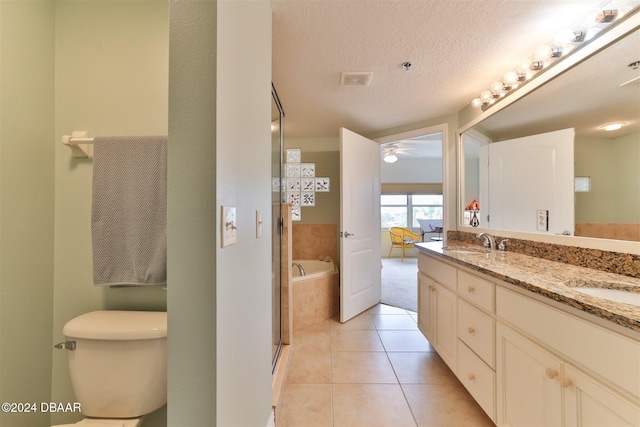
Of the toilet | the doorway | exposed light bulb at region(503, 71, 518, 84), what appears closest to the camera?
the toilet

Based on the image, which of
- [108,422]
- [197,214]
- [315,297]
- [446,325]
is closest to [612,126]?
[446,325]

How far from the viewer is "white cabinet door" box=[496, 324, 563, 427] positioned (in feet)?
3.02

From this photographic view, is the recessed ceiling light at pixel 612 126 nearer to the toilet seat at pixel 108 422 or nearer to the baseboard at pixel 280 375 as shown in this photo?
the baseboard at pixel 280 375

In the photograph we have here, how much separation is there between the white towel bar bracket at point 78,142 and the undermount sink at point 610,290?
84.2 inches

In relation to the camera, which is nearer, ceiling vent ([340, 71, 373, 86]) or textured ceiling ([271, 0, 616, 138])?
textured ceiling ([271, 0, 616, 138])

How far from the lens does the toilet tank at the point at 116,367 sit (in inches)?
Answer: 38.1

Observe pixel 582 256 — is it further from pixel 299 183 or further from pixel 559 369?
pixel 299 183

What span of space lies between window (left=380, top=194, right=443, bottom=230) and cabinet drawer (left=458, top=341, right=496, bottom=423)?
5.43 metres

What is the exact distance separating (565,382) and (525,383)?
218 mm

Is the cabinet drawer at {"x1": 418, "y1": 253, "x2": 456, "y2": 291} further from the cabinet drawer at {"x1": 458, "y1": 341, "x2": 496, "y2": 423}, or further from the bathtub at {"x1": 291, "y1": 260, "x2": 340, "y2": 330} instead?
the bathtub at {"x1": 291, "y1": 260, "x2": 340, "y2": 330}

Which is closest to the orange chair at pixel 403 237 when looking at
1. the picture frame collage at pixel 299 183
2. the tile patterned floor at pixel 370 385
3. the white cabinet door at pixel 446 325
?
the picture frame collage at pixel 299 183

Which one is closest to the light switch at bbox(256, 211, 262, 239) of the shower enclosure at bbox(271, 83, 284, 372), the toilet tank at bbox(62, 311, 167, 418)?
the toilet tank at bbox(62, 311, 167, 418)

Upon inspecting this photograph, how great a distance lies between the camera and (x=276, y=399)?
136cm

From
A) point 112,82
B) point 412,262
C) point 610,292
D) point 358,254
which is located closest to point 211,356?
point 112,82
